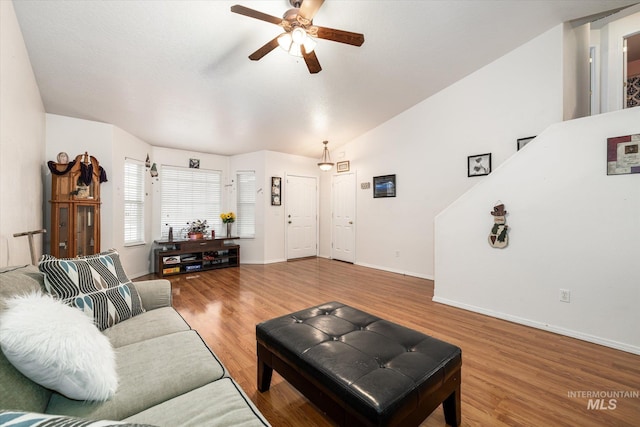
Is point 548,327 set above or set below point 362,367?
below

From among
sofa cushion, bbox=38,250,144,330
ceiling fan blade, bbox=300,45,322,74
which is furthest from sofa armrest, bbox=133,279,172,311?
ceiling fan blade, bbox=300,45,322,74

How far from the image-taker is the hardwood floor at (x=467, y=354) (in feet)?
5.19

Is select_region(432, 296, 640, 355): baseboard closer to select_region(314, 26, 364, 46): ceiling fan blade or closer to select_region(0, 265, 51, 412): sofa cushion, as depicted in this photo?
select_region(314, 26, 364, 46): ceiling fan blade

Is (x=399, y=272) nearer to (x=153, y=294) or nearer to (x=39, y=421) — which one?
(x=153, y=294)

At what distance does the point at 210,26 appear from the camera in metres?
2.55

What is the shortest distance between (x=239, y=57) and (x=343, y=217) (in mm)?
4025

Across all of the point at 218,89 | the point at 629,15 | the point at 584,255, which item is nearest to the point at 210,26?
the point at 218,89

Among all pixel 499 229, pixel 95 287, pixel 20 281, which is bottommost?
pixel 95 287

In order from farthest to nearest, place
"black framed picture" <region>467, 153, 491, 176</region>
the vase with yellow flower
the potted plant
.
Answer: the vase with yellow flower, the potted plant, "black framed picture" <region>467, 153, 491, 176</region>

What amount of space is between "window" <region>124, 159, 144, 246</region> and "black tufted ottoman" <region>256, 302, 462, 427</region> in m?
4.09

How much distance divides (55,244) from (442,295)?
4909 millimetres

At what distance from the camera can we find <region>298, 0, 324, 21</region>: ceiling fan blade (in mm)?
1920

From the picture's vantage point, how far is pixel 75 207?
3363 millimetres

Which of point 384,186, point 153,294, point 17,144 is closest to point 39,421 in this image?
point 153,294
